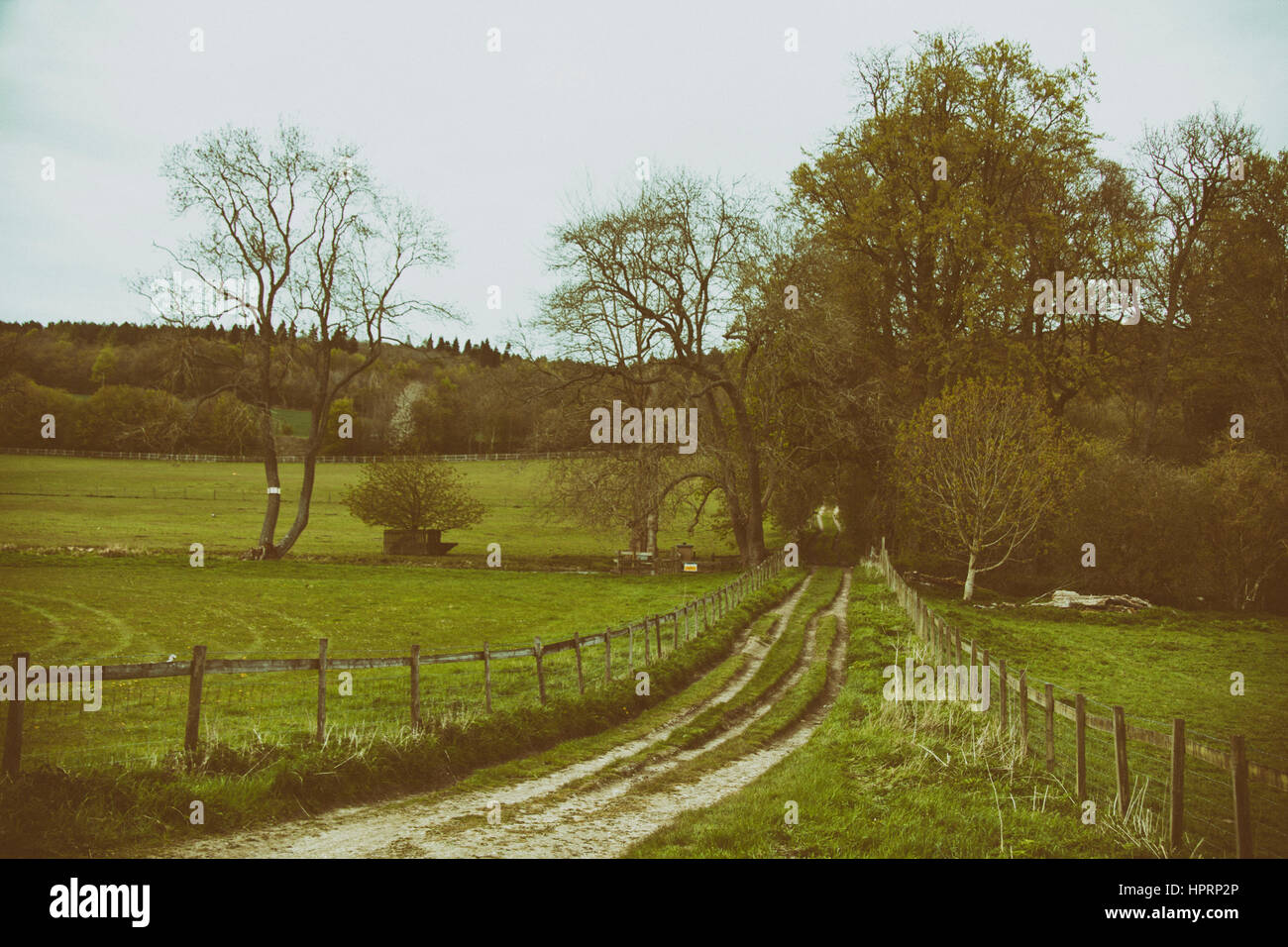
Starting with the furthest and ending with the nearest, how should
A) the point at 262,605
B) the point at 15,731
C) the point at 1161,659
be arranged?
the point at 262,605, the point at 1161,659, the point at 15,731

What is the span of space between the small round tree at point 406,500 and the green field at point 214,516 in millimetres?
2092

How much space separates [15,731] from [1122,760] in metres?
11.3

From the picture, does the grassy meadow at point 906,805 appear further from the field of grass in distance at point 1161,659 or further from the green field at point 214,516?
the green field at point 214,516

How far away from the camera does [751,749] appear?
43.9 ft

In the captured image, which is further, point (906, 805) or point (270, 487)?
point (270, 487)

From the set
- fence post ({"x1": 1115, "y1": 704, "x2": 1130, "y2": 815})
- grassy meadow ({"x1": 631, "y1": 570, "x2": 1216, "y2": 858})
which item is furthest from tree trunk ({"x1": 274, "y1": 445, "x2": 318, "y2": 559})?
fence post ({"x1": 1115, "y1": 704, "x2": 1130, "y2": 815})

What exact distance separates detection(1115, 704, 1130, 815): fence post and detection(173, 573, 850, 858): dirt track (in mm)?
4408

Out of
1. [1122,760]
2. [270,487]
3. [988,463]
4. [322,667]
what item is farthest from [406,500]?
[1122,760]

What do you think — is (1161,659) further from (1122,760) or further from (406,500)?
(406,500)

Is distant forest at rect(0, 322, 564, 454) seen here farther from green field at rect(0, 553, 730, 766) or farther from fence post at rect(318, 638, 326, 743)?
fence post at rect(318, 638, 326, 743)

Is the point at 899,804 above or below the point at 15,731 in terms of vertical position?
below

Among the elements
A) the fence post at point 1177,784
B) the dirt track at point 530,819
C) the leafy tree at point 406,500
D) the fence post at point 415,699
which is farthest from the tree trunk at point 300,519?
the fence post at point 1177,784

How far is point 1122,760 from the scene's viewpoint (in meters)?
9.29

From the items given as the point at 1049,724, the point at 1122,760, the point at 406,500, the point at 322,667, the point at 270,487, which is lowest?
the point at 1049,724
